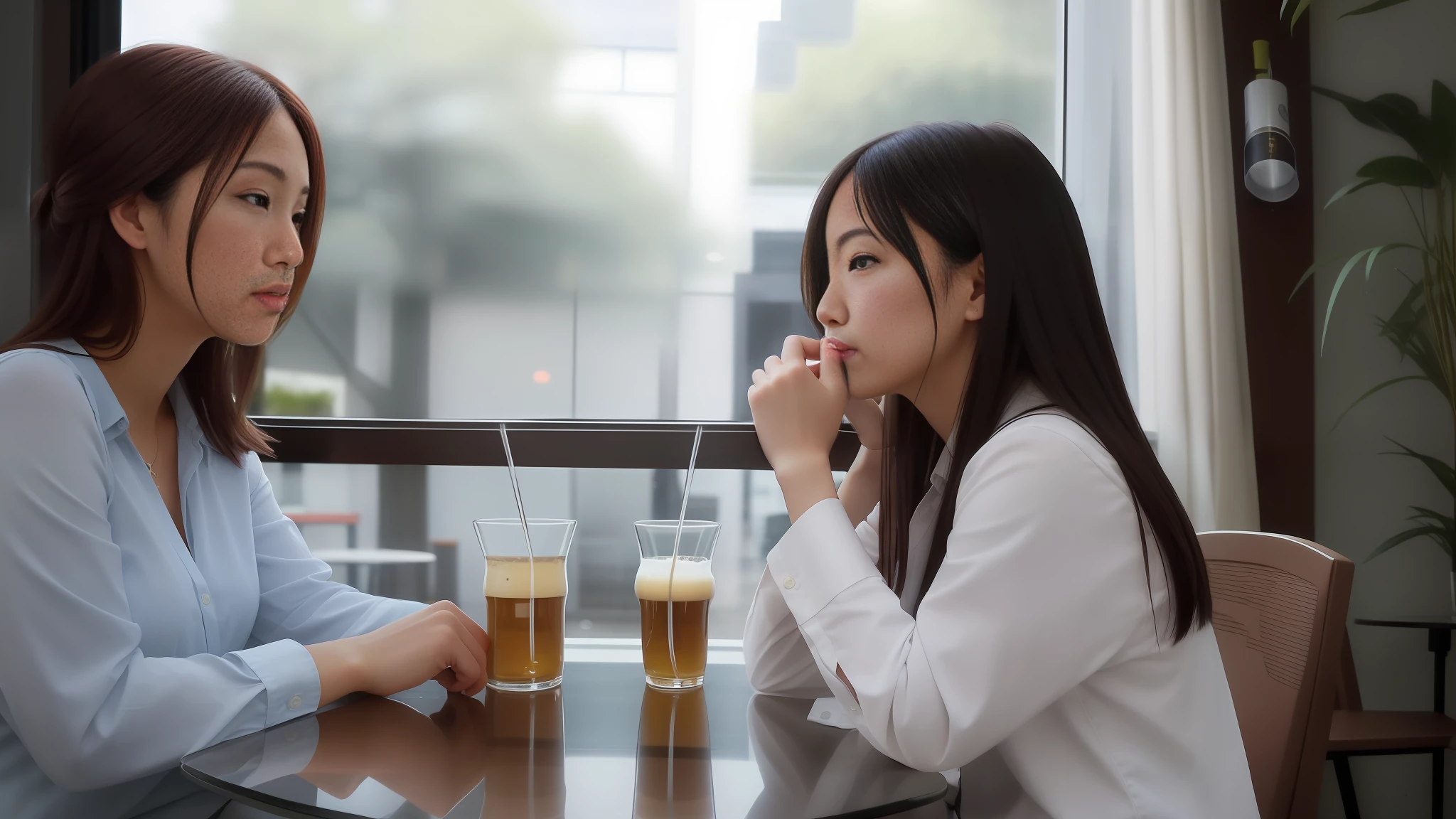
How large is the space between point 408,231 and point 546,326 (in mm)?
398

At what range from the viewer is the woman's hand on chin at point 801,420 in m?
0.99

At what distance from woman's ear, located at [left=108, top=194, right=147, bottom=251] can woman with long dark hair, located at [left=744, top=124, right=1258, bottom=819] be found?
78cm

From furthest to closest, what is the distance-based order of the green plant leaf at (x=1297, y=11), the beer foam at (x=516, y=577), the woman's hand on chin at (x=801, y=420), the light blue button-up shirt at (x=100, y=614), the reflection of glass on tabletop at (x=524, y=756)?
the green plant leaf at (x=1297, y=11) → the beer foam at (x=516, y=577) → the woman's hand on chin at (x=801, y=420) → the light blue button-up shirt at (x=100, y=614) → the reflection of glass on tabletop at (x=524, y=756)

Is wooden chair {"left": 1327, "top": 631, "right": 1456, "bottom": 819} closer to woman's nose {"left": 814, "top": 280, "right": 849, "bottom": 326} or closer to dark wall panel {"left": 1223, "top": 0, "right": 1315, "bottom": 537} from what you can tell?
dark wall panel {"left": 1223, "top": 0, "right": 1315, "bottom": 537}

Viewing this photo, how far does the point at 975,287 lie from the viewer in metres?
1.02

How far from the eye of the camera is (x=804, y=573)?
3.02 feet

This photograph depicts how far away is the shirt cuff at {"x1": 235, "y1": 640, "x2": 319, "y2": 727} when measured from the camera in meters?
0.97

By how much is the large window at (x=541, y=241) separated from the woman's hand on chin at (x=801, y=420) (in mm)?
1120

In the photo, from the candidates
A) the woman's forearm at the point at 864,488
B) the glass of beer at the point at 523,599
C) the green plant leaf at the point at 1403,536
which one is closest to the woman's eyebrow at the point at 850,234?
the woman's forearm at the point at 864,488

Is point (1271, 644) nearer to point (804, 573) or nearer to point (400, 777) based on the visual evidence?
point (804, 573)

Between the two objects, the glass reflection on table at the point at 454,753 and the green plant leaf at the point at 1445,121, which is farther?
the green plant leaf at the point at 1445,121

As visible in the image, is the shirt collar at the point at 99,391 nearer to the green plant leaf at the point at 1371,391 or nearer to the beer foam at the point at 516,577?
the beer foam at the point at 516,577

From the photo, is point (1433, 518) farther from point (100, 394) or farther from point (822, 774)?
point (100, 394)

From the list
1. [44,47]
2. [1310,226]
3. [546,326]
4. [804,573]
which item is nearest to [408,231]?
[546,326]
